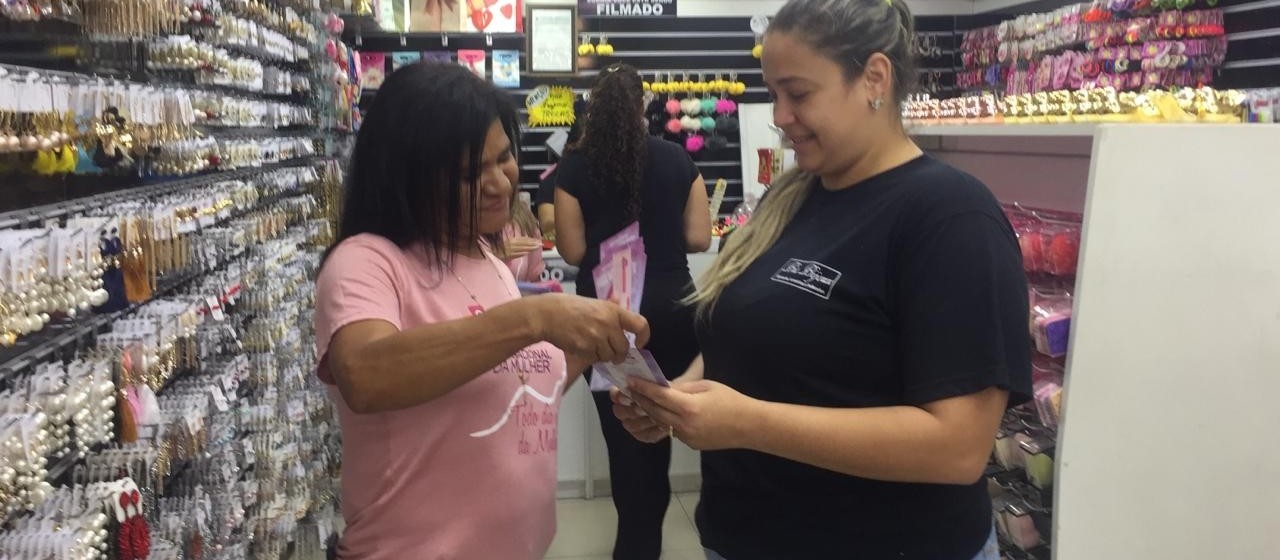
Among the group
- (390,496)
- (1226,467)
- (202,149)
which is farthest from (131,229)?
(1226,467)

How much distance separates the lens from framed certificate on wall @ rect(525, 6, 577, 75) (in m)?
5.46

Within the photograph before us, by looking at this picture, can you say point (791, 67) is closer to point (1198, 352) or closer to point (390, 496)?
point (390, 496)

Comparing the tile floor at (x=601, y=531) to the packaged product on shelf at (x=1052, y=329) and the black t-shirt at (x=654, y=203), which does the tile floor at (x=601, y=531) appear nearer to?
the black t-shirt at (x=654, y=203)

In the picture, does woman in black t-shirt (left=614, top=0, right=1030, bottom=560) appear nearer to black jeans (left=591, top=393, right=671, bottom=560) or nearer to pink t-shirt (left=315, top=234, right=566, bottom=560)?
pink t-shirt (left=315, top=234, right=566, bottom=560)

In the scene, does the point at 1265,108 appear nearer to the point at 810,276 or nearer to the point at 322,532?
the point at 810,276

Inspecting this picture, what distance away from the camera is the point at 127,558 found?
1725mm

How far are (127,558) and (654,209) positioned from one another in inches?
85.4

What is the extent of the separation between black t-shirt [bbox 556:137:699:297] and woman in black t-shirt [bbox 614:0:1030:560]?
196 cm

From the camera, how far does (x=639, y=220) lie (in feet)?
11.6

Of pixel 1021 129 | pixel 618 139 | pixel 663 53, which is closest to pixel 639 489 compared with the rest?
pixel 618 139

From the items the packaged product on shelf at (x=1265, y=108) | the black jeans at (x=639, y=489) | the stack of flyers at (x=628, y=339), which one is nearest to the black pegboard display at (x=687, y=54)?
the black jeans at (x=639, y=489)

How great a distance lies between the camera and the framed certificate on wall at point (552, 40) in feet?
17.9

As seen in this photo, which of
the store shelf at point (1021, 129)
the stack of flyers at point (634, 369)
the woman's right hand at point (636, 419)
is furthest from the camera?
the store shelf at point (1021, 129)

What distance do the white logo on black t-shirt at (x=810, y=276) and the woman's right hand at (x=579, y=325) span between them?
0.27m
